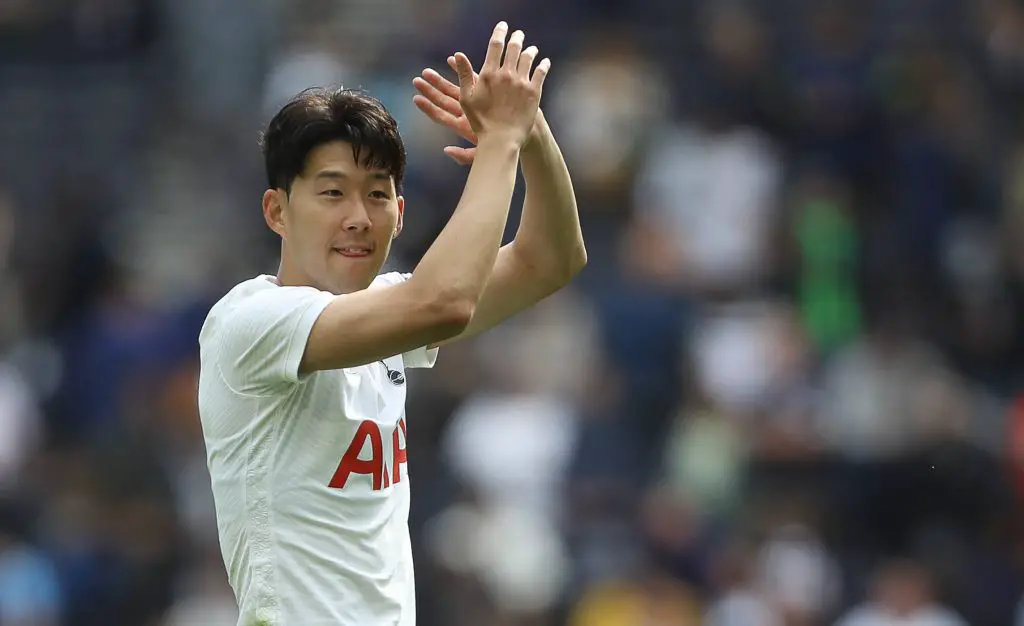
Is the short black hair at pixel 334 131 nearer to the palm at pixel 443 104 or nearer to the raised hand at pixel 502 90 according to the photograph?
the palm at pixel 443 104

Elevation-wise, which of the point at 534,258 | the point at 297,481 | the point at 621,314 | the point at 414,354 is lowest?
the point at 297,481

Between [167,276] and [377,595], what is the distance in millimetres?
8445

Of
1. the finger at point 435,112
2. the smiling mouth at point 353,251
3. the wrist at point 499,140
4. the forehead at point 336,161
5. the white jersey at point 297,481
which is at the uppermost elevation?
the finger at point 435,112

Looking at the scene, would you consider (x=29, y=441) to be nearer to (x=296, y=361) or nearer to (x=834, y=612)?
(x=834, y=612)

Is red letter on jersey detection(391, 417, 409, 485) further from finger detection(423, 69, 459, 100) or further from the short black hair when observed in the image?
finger detection(423, 69, 459, 100)

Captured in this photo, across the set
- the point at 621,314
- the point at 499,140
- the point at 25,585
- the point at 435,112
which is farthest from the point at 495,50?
the point at 621,314

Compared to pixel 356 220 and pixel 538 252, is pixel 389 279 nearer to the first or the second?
pixel 538 252

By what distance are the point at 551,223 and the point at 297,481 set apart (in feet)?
3.48

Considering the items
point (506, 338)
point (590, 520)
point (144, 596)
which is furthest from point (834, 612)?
point (144, 596)

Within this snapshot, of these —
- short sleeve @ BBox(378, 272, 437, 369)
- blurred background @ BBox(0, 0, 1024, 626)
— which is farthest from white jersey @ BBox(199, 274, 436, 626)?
blurred background @ BBox(0, 0, 1024, 626)

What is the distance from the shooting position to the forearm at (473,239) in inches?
146

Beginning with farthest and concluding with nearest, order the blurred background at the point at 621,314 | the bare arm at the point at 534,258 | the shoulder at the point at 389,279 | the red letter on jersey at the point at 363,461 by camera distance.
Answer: the blurred background at the point at 621,314 → the bare arm at the point at 534,258 → the shoulder at the point at 389,279 → the red letter on jersey at the point at 363,461

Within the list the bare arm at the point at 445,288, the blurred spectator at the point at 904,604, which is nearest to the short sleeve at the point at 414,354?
the bare arm at the point at 445,288

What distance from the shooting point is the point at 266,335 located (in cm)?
384
